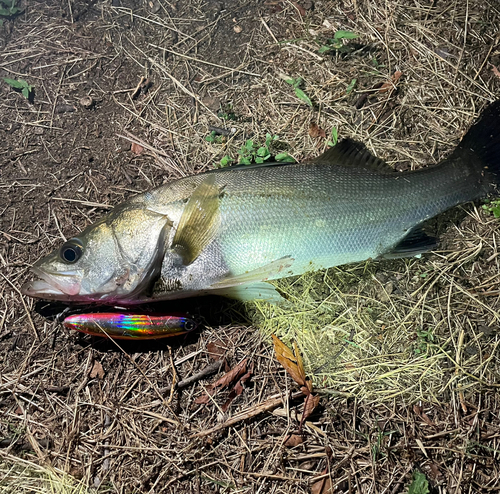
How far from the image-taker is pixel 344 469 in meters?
2.98

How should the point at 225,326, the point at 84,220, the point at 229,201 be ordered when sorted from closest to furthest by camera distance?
the point at 229,201
the point at 225,326
the point at 84,220

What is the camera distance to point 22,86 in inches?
149

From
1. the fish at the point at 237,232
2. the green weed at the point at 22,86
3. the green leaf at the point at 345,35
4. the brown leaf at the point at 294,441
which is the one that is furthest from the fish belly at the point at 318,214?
the green weed at the point at 22,86

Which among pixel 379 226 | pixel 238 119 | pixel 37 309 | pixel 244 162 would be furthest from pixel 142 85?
pixel 379 226

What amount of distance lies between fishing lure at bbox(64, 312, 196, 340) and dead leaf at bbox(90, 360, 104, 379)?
12.6 inches

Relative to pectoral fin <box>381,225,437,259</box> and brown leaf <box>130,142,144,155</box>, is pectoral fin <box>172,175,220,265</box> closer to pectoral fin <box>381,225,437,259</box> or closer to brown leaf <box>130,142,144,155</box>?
brown leaf <box>130,142,144,155</box>

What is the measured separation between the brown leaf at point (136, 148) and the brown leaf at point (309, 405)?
2.60m

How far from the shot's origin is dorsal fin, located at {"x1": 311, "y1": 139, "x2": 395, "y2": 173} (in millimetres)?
Answer: 3156

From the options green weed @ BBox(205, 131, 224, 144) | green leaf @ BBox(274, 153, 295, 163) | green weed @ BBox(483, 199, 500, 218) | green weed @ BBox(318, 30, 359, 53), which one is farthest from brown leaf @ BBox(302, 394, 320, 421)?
green weed @ BBox(318, 30, 359, 53)

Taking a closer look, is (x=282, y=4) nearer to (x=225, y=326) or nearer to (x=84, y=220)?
(x=84, y=220)

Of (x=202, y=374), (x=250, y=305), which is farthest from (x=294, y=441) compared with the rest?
(x=250, y=305)

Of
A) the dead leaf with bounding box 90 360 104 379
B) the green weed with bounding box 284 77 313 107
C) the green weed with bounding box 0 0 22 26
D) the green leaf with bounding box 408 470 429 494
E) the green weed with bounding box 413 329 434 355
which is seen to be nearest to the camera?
the green leaf with bounding box 408 470 429 494

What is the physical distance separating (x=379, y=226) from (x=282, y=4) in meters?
2.47

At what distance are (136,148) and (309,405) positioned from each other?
2712 millimetres
